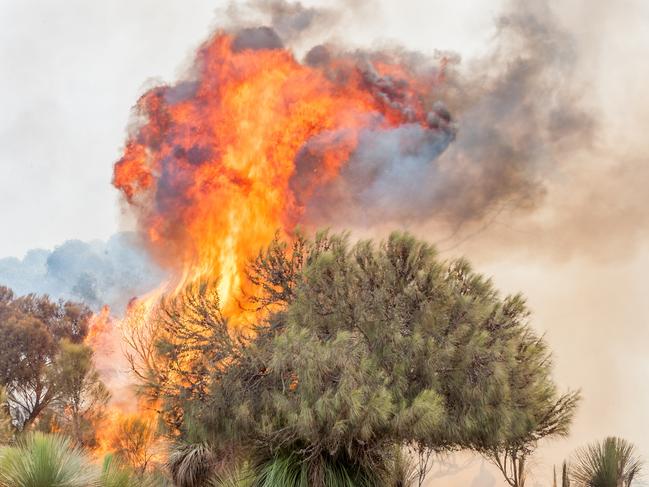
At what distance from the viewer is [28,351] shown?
30.8 meters

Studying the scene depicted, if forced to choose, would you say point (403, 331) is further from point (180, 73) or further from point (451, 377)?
point (180, 73)

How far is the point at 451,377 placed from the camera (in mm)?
11375

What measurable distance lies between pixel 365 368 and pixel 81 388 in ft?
53.8

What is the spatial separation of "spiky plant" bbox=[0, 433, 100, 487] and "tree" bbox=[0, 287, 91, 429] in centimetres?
2004

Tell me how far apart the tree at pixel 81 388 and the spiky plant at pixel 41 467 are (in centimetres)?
1465

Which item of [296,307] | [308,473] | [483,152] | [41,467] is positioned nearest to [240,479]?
[308,473]

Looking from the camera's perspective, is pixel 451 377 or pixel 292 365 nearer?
pixel 292 365

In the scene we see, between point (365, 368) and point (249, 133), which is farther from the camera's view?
point (249, 133)

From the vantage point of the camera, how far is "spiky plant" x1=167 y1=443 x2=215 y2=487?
14.7m

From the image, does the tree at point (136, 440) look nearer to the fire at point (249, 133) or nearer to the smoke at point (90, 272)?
the fire at point (249, 133)

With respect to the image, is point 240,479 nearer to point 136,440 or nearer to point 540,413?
point 540,413

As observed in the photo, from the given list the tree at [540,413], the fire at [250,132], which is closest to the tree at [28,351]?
the fire at [250,132]

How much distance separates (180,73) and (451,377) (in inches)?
913

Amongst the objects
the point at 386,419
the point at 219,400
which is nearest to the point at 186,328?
the point at 219,400
